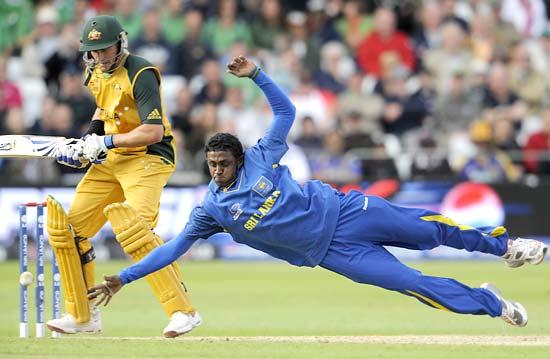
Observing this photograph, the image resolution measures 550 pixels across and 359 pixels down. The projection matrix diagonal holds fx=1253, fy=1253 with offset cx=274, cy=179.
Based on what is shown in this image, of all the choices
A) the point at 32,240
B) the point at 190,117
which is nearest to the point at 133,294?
the point at 32,240

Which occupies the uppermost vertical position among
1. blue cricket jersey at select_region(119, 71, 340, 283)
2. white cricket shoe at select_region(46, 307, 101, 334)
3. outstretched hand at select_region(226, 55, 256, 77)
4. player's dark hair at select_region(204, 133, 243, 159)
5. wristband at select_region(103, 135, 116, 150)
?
outstretched hand at select_region(226, 55, 256, 77)

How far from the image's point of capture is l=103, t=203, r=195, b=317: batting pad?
839 centimetres

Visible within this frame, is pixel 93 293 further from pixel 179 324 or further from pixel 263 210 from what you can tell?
pixel 263 210

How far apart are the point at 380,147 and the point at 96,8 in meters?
4.82

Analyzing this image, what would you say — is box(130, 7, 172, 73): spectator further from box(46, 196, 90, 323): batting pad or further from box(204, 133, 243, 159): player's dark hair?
box(204, 133, 243, 159): player's dark hair

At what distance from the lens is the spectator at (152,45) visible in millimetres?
17719

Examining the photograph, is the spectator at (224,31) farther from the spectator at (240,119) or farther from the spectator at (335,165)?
the spectator at (335,165)

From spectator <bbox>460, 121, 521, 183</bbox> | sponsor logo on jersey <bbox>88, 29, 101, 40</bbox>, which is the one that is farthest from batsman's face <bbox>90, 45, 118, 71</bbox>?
spectator <bbox>460, 121, 521, 183</bbox>

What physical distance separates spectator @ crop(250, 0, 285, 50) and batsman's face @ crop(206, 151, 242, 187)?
437 inches

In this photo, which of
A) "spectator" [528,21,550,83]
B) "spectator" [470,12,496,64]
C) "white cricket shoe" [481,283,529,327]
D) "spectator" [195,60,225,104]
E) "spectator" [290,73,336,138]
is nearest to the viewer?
"white cricket shoe" [481,283,529,327]

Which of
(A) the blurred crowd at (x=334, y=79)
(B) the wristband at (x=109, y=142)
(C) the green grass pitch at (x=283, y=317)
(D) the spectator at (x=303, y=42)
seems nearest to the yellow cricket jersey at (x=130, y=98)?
(B) the wristband at (x=109, y=142)

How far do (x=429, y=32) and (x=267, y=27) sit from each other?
2.48 m

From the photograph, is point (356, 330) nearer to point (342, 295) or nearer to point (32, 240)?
point (342, 295)

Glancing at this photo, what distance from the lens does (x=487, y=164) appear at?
16.6 metres
